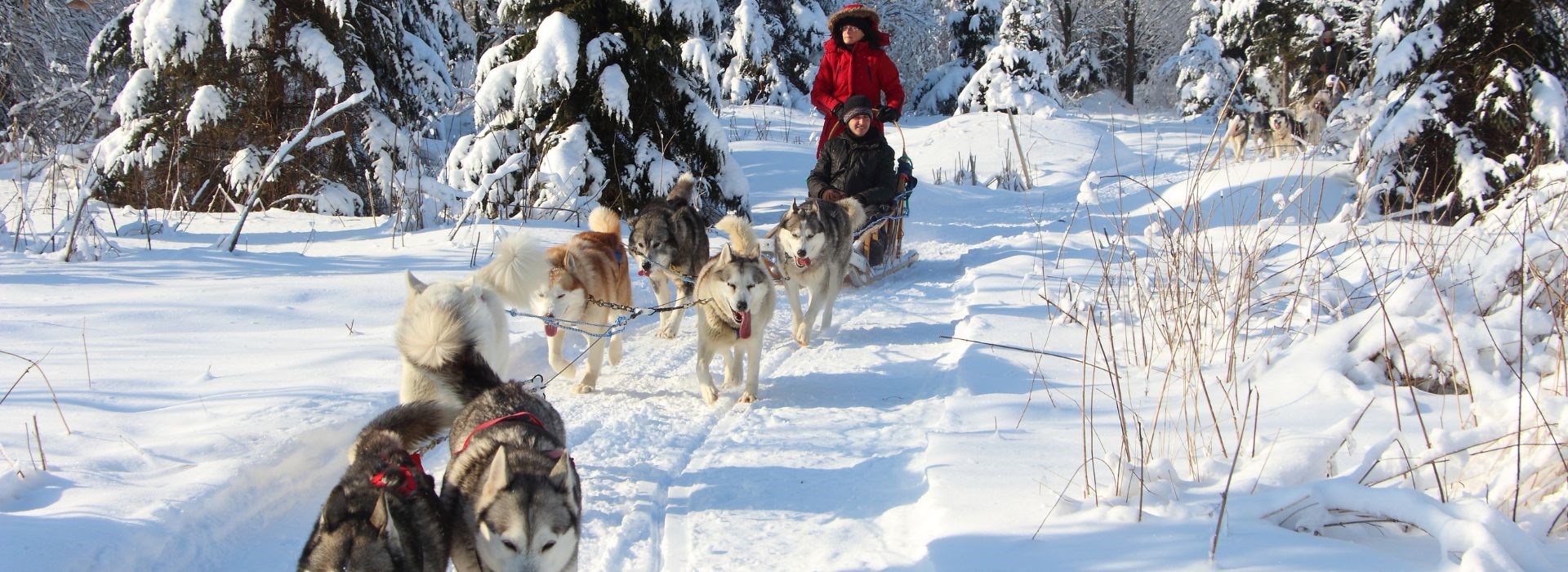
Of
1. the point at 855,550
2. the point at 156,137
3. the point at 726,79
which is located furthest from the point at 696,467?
the point at 726,79

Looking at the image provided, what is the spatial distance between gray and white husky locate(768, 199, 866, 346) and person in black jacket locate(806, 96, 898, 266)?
2.39ft

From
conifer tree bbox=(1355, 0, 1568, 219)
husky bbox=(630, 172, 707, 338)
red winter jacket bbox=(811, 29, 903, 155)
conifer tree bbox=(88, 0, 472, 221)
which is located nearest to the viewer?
husky bbox=(630, 172, 707, 338)

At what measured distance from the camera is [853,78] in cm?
789

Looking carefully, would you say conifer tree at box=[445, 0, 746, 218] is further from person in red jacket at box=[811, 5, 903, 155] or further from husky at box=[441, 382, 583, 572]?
husky at box=[441, 382, 583, 572]

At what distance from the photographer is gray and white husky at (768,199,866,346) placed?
19.2 ft

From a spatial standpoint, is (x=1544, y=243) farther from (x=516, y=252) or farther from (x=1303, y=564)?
(x=516, y=252)

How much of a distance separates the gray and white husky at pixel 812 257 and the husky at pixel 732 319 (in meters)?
1.08

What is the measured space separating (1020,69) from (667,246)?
63.0 ft

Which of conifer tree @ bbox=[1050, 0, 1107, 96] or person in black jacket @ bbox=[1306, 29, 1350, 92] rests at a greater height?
conifer tree @ bbox=[1050, 0, 1107, 96]

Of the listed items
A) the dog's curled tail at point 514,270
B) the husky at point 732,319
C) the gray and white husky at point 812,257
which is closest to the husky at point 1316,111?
the gray and white husky at point 812,257

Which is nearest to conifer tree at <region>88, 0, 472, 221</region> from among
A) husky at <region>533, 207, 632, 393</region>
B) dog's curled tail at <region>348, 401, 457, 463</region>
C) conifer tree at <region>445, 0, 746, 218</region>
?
conifer tree at <region>445, 0, 746, 218</region>

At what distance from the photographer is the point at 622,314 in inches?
216

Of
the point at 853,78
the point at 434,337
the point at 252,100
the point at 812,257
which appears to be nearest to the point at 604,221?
the point at 812,257

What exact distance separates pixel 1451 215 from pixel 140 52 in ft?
41.1
